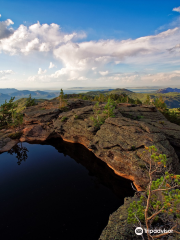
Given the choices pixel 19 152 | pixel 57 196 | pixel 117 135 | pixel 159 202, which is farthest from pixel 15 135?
pixel 159 202

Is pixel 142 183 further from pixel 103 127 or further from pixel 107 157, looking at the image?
pixel 103 127

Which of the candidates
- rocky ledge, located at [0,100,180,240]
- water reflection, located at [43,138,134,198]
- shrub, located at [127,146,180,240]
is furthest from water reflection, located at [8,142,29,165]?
shrub, located at [127,146,180,240]

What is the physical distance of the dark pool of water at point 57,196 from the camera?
14677 mm

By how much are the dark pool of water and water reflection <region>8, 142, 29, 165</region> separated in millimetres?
547

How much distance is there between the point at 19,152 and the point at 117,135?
30.4m

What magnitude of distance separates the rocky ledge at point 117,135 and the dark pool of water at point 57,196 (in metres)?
3.01

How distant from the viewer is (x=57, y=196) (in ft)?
63.0

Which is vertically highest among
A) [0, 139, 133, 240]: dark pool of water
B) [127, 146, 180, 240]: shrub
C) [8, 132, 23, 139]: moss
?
[127, 146, 180, 240]: shrub

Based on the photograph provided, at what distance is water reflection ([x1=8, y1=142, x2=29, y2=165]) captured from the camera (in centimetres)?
3158

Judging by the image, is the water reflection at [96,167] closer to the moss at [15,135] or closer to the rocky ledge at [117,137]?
the rocky ledge at [117,137]

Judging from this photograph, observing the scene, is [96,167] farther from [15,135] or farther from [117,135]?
[15,135]

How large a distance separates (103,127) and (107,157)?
28.3ft

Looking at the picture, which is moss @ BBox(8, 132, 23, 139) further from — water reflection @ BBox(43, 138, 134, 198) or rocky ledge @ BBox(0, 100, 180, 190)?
water reflection @ BBox(43, 138, 134, 198)

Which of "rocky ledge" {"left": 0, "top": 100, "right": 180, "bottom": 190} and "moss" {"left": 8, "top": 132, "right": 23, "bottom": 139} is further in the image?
"moss" {"left": 8, "top": 132, "right": 23, "bottom": 139}
